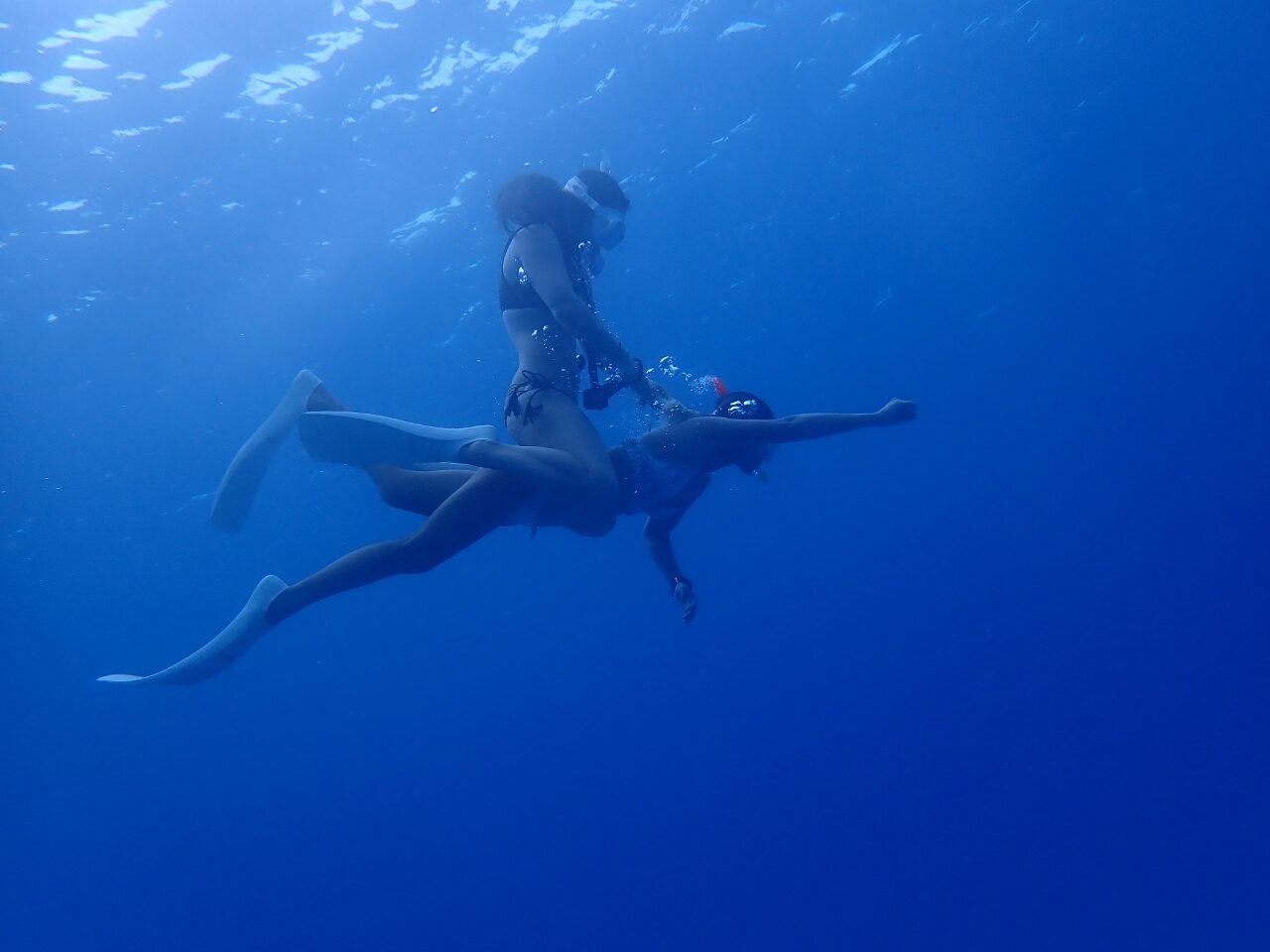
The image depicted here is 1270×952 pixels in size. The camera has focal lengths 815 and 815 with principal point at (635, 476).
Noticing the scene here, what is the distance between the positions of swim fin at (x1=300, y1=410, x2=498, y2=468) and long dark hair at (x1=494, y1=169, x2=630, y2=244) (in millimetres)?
1479

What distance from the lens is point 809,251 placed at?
23094 mm

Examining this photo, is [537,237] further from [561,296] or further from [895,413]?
[895,413]

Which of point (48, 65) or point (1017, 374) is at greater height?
point (1017, 374)

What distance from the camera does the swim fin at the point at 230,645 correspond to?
4.68m

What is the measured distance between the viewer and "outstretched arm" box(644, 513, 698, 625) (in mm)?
6082

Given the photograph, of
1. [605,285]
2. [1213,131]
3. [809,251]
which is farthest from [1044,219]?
[605,285]

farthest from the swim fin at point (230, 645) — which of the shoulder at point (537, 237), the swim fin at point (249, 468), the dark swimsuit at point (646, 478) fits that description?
the shoulder at point (537, 237)

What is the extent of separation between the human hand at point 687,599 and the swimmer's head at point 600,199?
255 cm

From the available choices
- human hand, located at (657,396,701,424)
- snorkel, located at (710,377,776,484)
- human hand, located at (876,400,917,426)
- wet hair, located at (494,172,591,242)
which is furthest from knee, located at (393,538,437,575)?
human hand, located at (876,400,917,426)

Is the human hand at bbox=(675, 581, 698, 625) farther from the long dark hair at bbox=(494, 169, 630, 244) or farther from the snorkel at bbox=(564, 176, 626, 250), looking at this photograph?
the long dark hair at bbox=(494, 169, 630, 244)

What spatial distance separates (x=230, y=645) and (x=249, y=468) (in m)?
1.18

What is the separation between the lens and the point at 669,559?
21.0 feet

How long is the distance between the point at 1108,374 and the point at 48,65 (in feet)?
120

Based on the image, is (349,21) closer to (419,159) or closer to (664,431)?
(419,159)
